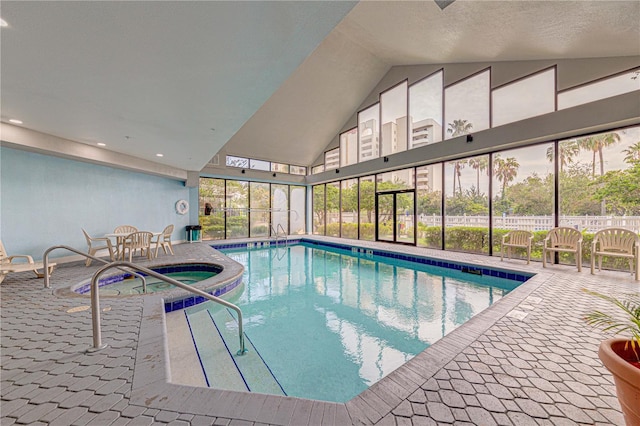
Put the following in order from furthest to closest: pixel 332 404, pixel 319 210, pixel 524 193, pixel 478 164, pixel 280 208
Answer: pixel 319 210, pixel 280 208, pixel 478 164, pixel 524 193, pixel 332 404

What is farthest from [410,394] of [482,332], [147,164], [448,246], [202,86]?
[147,164]

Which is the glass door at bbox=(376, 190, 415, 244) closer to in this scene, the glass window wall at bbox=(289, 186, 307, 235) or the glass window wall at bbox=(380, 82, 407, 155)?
the glass window wall at bbox=(380, 82, 407, 155)

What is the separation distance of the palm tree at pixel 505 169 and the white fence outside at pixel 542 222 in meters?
0.78

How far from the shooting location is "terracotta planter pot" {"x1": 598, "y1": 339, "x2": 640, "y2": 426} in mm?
1160

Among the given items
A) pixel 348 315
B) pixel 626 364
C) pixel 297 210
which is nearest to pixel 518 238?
pixel 348 315

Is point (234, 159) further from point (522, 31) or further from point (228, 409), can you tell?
point (228, 409)

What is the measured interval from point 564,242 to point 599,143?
→ 2.13m

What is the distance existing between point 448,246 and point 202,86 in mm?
7545

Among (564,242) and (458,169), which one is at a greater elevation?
(458,169)

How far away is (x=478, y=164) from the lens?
23.1 ft

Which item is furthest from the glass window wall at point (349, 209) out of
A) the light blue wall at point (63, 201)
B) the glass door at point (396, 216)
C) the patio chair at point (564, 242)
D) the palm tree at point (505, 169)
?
the light blue wall at point (63, 201)

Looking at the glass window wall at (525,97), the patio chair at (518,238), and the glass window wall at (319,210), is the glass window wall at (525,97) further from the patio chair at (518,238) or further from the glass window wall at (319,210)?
the glass window wall at (319,210)

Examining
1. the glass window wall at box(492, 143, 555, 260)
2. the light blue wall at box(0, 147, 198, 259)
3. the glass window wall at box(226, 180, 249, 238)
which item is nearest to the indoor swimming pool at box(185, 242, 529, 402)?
the glass window wall at box(492, 143, 555, 260)

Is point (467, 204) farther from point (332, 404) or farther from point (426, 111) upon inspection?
point (332, 404)
